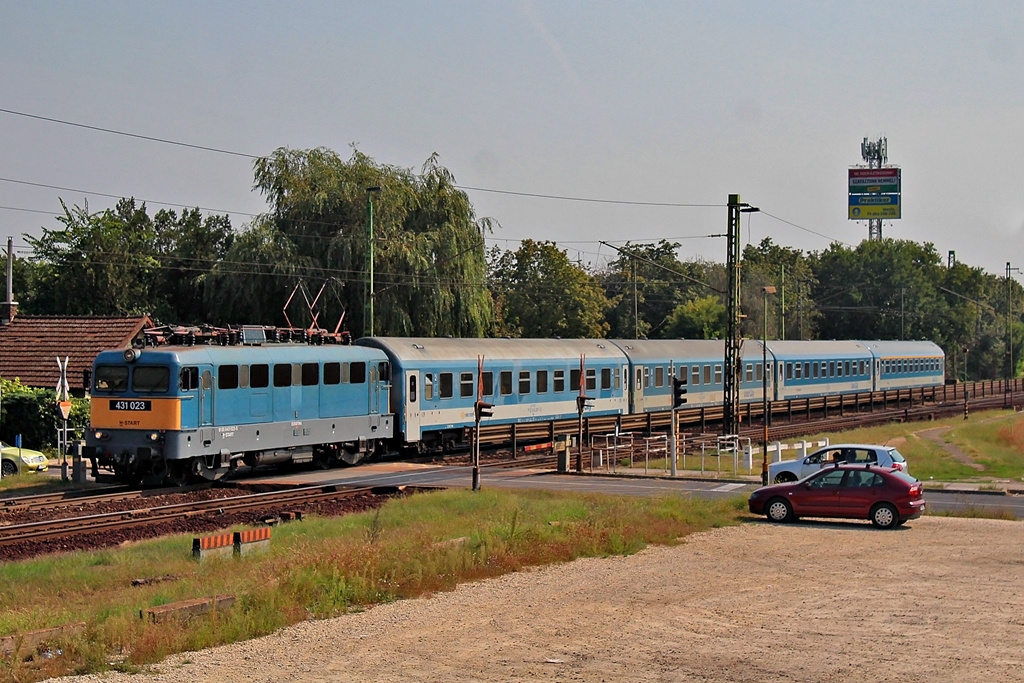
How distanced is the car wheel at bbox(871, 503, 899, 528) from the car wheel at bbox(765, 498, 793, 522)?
1679 mm

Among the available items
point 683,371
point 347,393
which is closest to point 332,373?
point 347,393

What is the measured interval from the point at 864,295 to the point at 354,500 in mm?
98361

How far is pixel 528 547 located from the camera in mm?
20219

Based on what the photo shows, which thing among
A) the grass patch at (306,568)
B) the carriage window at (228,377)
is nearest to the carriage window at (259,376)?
the carriage window at (228,377)

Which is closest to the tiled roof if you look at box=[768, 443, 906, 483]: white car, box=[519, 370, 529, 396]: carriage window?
box=[519, 370, 529, 396]: carriage window

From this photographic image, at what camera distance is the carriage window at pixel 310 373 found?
105ft

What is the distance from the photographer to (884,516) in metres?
24.5

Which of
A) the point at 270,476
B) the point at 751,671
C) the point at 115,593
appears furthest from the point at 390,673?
the point at 270,476

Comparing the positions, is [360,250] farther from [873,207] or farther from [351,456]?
[873,207]

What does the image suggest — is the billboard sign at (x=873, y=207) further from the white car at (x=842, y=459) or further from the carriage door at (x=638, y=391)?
the white car at (x=842, y=459)

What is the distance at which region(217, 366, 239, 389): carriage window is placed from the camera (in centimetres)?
2925

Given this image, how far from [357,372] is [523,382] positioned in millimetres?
8571

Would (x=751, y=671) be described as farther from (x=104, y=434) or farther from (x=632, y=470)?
(x=632, y=470)

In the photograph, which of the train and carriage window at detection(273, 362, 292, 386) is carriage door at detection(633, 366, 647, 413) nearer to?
the train
